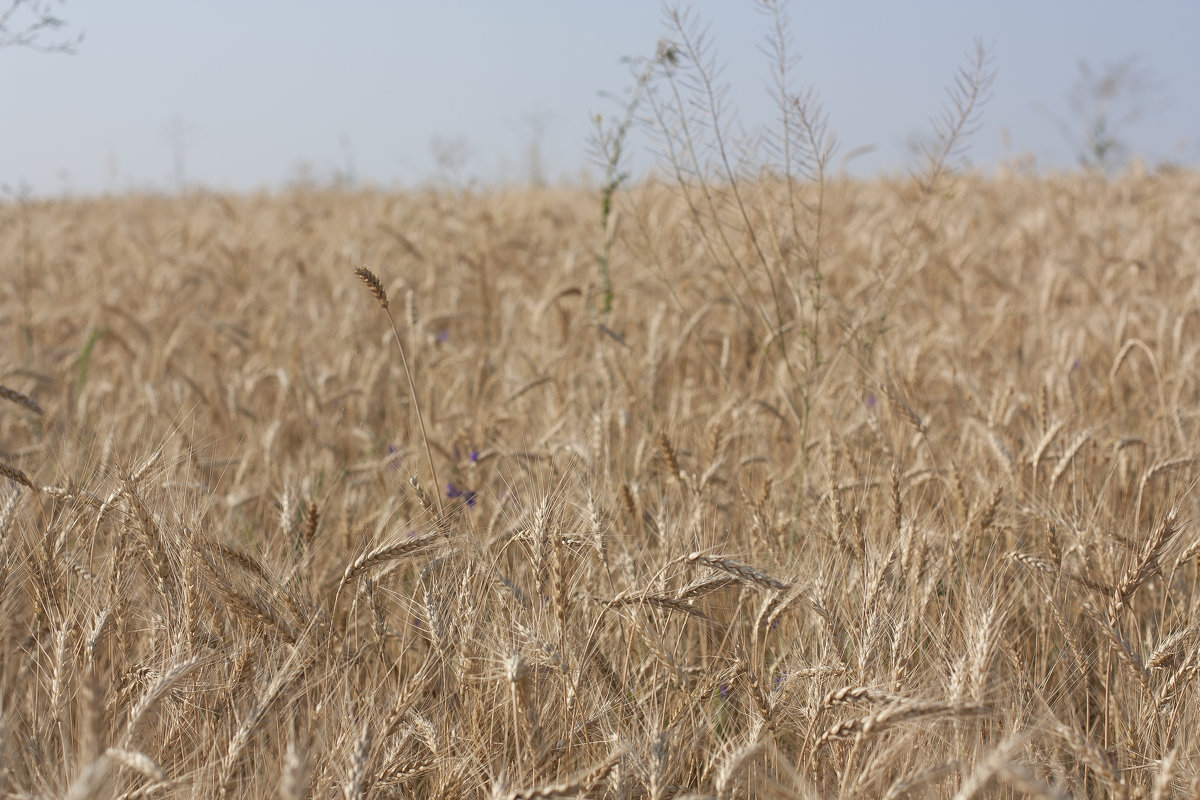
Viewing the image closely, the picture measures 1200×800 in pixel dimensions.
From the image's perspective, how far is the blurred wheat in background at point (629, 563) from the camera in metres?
1.17

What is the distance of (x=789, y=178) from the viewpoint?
1893mm

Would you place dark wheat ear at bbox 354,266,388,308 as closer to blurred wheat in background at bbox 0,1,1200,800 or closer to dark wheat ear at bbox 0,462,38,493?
blurred wheat in background at bbox 0,1,1200,800

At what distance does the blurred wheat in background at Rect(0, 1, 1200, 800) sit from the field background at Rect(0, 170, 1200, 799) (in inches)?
0.5

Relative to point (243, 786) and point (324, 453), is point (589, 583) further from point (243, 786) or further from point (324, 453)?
point (324, 453)

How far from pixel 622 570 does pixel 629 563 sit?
0.23 m

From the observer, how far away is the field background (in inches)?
45.8

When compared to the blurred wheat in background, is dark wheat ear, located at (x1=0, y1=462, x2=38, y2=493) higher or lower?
higher

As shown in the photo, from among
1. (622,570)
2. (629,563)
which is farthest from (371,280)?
(622,570)

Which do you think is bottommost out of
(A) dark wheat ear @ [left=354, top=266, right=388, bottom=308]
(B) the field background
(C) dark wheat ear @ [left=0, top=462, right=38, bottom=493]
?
(B) the field background

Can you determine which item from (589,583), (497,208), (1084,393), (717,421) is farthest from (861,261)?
(589,583)

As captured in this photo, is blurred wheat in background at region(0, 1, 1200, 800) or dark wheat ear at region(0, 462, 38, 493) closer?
blurred wheat in background at region(0, 1, 1200, 800)

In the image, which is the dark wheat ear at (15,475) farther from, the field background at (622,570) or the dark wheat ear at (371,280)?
the dark wheat ear at (371,280)

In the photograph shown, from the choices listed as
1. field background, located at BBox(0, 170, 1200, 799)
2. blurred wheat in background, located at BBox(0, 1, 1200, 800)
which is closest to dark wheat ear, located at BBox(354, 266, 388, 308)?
blurred wheat in background, located at BBox(0, 1, 1200, 800)

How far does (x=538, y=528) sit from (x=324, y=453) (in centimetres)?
139
